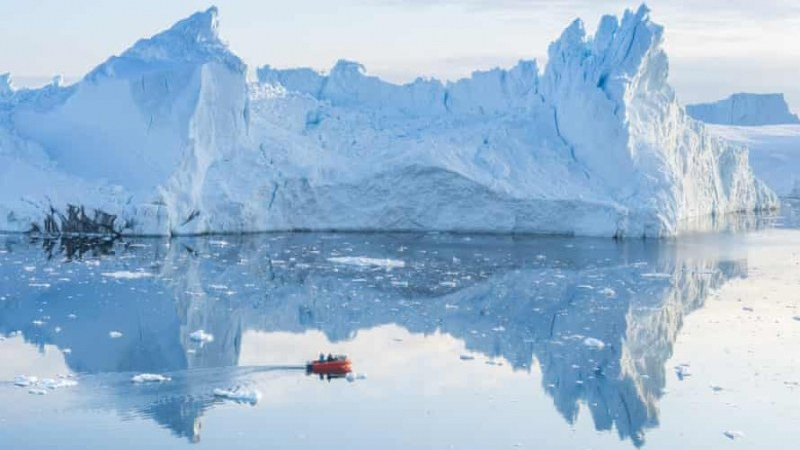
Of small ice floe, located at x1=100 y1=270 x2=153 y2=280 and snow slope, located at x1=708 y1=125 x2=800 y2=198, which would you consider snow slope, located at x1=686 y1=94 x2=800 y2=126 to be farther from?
small ice floe, located at x1=100 y1=270 x2=153 y2=280

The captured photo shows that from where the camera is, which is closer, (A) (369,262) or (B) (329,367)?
(B) (329,367)

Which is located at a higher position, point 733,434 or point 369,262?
point 369,262

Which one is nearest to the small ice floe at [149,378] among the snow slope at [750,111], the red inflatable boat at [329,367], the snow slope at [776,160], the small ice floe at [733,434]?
the red inflatable boat at [329,367]

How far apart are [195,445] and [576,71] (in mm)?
12443

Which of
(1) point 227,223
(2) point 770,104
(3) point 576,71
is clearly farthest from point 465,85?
(2) point 770,104

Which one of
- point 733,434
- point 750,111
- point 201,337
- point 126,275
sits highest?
point 750,111

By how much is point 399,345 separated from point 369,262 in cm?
441

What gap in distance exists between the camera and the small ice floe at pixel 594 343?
993 centimetres

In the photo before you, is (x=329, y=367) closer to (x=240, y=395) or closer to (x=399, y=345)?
(x=240, y=395)

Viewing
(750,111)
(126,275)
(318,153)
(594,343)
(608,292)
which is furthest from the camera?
(750,111)

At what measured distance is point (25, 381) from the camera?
8.17 metres

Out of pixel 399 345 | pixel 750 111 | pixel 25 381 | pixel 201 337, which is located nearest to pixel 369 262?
pixel 399 345

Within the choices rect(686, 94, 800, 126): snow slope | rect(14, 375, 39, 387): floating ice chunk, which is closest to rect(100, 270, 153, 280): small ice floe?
rect(14, 375, 39, 387): floating ice chunk

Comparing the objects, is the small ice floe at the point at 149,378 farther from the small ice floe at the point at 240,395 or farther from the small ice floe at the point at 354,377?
the small ice floe at the point at 354,377
